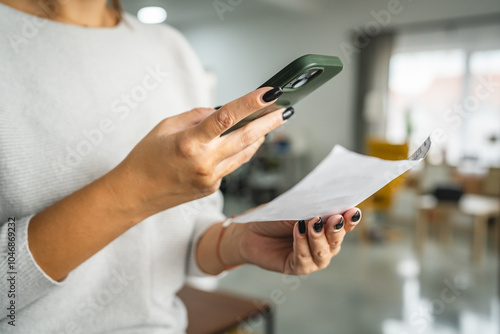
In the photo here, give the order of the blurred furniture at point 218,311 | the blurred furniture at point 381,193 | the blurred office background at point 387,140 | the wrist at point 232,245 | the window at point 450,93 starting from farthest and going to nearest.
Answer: the window at point 450,93 < the blurred furniture at point 381,193 < the blurred office background at point 387,140 < the blurred furniture at point 218,311 < the wrist at point 232,245

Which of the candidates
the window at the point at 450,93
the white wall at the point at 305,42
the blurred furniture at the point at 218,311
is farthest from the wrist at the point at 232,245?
the white wall at the point at 305,42

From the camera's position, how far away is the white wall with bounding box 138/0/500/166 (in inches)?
217

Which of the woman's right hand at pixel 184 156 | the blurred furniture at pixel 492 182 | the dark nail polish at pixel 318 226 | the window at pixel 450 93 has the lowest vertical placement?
the blurred furniture at pixel 492 182

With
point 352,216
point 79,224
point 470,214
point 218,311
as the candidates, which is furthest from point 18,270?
point 470,214

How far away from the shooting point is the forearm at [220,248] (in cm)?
70

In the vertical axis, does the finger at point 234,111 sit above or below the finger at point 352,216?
above

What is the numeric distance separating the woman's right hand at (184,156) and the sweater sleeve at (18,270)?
0.14m

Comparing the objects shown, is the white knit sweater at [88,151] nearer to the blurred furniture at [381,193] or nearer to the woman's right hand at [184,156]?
the woman's right hand at [184,156]

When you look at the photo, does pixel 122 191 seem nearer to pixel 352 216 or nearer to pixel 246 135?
pixel 246 135

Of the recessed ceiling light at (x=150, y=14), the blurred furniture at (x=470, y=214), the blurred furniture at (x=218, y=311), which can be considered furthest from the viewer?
the recessed ceiling light at (x=150, y=14)

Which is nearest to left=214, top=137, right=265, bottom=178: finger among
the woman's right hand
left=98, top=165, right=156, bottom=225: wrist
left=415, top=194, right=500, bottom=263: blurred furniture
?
the woman's right hand

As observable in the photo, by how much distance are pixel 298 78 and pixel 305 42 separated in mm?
6142

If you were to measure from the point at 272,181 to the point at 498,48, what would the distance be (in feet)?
11.4

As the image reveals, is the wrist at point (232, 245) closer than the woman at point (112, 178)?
No
